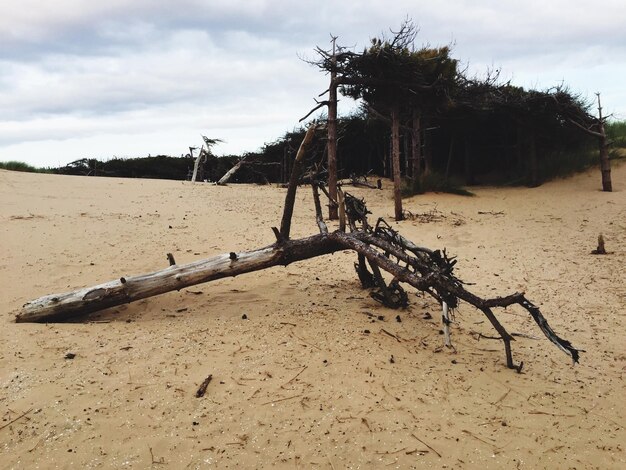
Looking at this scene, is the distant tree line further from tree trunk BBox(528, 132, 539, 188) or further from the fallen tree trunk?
the fallen tree trunk

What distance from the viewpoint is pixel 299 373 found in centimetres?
359

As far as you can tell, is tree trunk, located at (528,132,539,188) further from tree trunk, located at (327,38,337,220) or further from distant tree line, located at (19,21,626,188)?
tree trunk, located at (327,38,337,220)

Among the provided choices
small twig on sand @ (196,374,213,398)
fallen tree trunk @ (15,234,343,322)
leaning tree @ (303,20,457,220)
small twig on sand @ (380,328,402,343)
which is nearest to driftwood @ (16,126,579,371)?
fallen tree trunk @ (15,234,343,322)

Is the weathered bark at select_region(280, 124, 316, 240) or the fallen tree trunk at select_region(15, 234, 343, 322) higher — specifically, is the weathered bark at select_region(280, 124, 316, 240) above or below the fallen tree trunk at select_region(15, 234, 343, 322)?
above

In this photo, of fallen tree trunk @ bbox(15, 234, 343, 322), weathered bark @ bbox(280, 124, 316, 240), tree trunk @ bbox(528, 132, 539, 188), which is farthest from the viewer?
tree trunk @ bbox(528, 132, 539, 188)

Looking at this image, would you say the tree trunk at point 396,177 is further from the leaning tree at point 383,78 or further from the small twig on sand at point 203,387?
the small twig on sand at point 203,387

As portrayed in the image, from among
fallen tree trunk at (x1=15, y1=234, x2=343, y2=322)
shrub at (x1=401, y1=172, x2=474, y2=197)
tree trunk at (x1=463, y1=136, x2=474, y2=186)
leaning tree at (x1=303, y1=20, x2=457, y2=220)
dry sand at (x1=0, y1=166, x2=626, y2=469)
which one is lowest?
dry sand at (x1=0, y1=166, x2=626, y2=469)

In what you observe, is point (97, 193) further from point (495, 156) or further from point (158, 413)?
point (495, 156)

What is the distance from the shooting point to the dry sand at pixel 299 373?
287 cm

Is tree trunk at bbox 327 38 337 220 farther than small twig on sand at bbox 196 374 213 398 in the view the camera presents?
Yes

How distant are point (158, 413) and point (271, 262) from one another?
199 cm

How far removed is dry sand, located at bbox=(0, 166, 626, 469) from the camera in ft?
9.41

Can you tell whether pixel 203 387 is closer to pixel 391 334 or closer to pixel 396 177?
pixel 391 334

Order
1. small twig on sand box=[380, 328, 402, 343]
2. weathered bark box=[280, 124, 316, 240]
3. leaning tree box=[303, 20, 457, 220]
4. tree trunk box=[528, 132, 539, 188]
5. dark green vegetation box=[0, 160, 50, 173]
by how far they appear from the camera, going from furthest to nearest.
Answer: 1. dark green vegetation box=[0, 160, 50, 173]
2. tree trunk box=[528, 132, 539, 188]
3. leaning tree box=[303, 20, 457, 220]
4. weathered bark box=[280, 124, 316, 240]
5. small twig on sand box=[380, 328, 402, 343]
